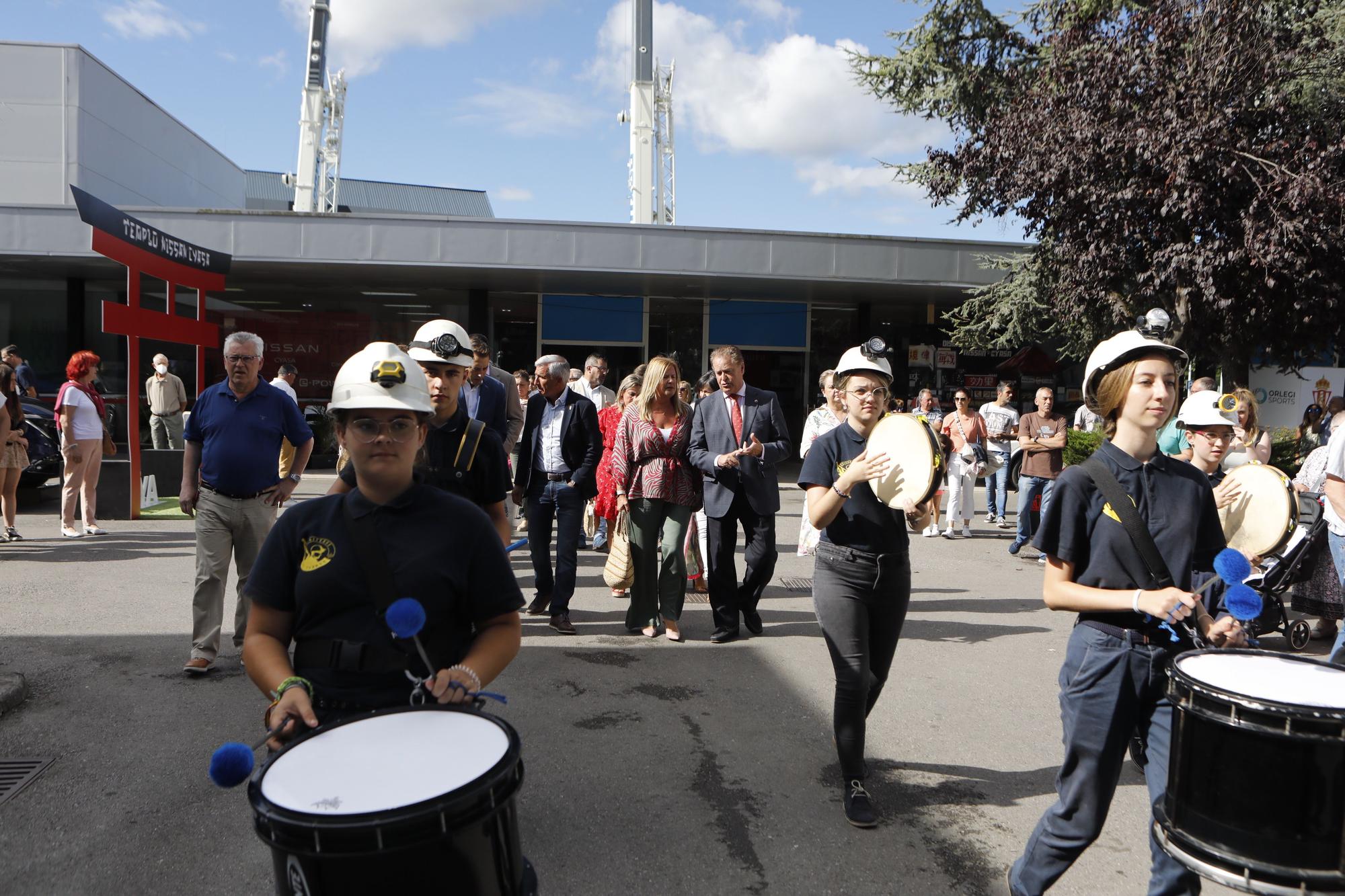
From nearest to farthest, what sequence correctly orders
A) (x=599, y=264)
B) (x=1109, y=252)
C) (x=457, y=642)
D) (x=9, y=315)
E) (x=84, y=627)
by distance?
1. (x=457, y=642)
2. (x=84, y=627)
3. (x=1109, y=252)
4. (x=599, y=264)
5. (x=9, y=315)

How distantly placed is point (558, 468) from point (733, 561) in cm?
149

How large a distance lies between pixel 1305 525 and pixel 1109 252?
8.66m

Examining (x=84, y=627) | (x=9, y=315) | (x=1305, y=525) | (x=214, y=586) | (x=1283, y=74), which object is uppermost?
(x=1283, y=74)

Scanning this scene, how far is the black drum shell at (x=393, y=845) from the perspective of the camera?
1.68 m

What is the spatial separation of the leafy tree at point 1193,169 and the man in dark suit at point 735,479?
9633mm

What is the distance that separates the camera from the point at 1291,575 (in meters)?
6.82

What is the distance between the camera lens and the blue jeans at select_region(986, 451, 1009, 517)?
13296mm

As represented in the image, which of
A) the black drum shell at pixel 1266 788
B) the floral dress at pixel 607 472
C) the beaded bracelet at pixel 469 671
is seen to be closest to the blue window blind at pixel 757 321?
the floral dress at pixel 607 472

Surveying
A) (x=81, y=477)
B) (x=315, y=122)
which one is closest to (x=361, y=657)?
(x=81, y=477)

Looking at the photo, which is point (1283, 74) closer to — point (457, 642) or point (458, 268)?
point (458, 268)

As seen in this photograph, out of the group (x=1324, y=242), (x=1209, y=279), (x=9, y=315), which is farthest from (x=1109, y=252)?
(x=9, y=315)

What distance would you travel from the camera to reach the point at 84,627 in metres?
6.96

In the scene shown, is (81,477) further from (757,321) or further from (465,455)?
(757,321)

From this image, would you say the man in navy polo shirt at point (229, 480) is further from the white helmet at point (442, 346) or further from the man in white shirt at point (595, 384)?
the man in white shirt at point (595, 384)
